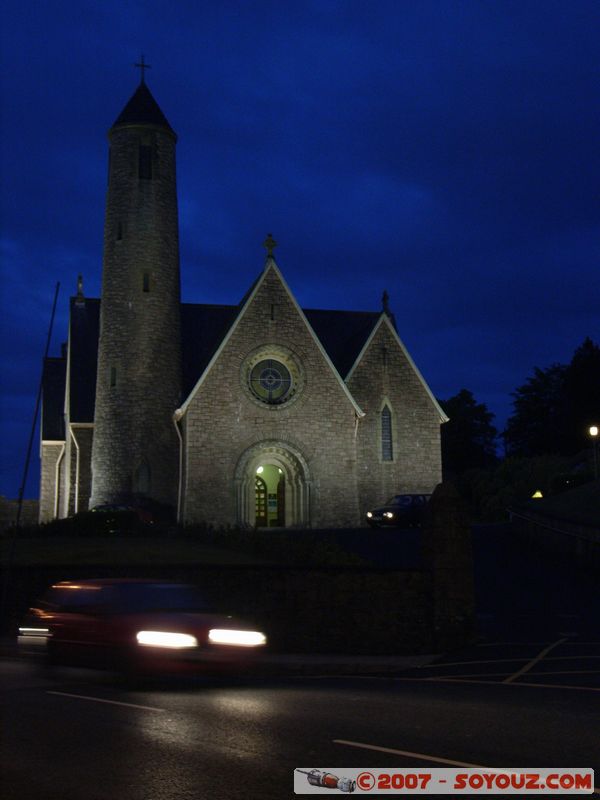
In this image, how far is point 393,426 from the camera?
46.7 m

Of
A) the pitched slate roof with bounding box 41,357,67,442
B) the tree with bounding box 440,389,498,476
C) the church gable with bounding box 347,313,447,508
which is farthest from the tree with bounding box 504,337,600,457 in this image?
the pitched slate roof with bounding box 41,357,67,442

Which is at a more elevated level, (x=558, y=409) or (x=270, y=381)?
(x=558, y=409)

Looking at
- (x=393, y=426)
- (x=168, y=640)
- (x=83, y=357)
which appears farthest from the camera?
(x=83, y=357)

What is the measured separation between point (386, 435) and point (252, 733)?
3759cm

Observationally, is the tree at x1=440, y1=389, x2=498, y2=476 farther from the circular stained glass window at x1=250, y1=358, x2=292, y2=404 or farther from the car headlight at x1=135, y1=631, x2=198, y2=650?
the car headlight at x1=135, y1=631, x2=198, y2=650

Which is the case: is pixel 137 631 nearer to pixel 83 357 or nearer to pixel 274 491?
pixel 274 491

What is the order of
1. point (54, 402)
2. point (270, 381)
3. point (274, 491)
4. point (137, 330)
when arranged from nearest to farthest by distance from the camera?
1. point (270, 381)
2. point (137, 330)
3. point (274, 491)
4. point (54, 402)

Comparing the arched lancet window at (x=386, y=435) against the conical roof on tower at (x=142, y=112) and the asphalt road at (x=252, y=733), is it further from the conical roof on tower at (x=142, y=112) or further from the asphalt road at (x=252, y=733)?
the asphalt road at (x=252, y=733)

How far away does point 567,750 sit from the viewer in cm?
871

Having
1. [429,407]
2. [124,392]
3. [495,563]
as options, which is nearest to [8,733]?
[495,563]

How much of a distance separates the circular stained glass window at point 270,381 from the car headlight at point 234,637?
1149 inches

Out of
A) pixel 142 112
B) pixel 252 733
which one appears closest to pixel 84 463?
pixel 142 112

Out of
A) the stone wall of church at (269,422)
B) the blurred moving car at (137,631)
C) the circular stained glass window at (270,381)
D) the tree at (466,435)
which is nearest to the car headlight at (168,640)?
the blurred moving car at (137,631)

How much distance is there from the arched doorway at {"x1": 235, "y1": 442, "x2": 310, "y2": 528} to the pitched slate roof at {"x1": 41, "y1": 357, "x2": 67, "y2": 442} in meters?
17.2
